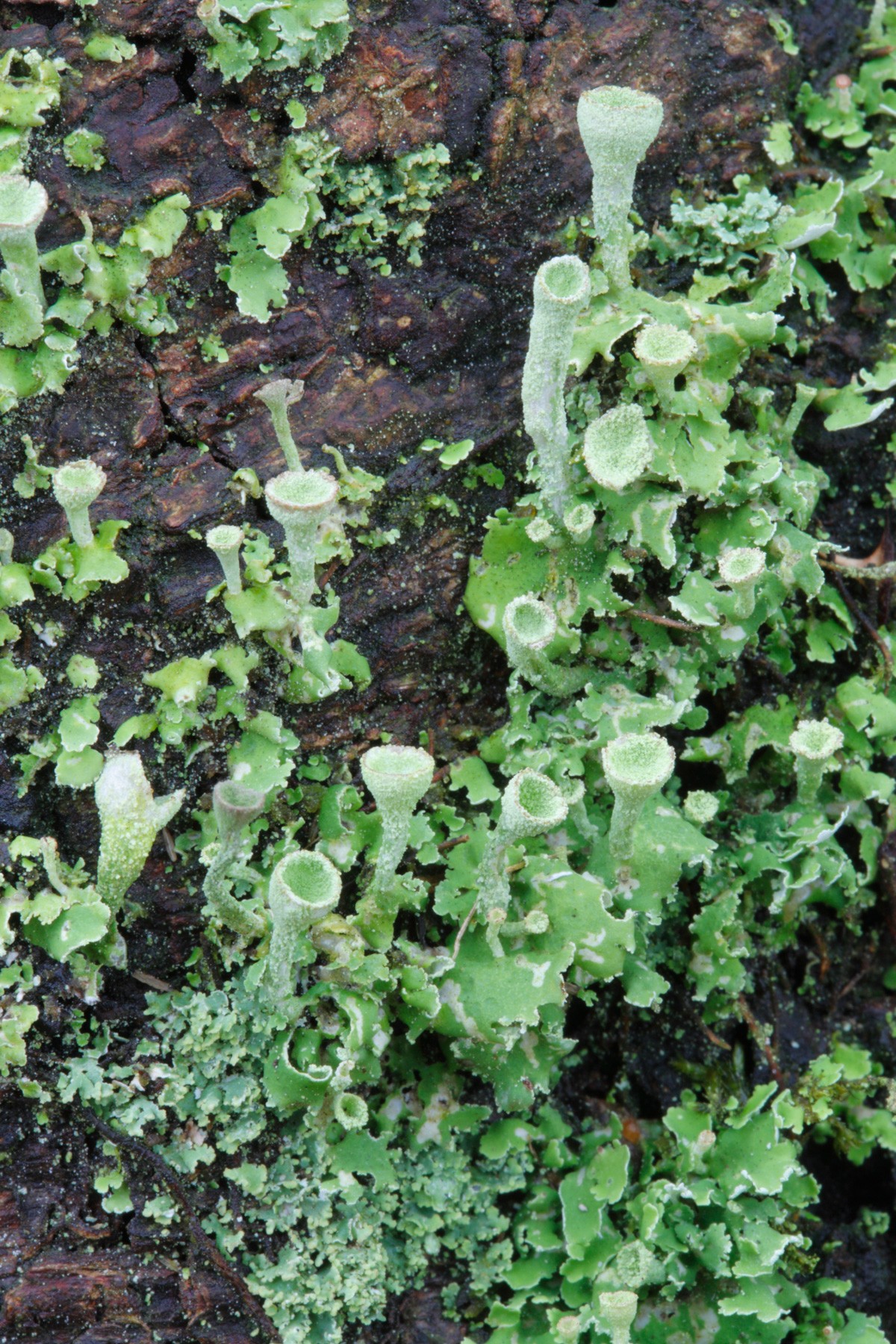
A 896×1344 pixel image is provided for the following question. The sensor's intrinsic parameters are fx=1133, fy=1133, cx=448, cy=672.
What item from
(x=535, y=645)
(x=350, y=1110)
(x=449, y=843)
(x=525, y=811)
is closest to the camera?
(x=525, y=811)

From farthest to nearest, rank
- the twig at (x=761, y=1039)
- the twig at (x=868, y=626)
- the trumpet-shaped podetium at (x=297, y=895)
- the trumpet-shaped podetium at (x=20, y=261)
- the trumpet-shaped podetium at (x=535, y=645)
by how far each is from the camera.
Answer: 1. the twig at (x=868, y=626)
2. the twig at (x=761, y=1039)
3. the trumpet-shaped podetium at (x=535, y=645)
4. the trumpet-shaped podetium at (x=20, y=261)
5. the trumpet-shaped podetium at (x=297, y=895)

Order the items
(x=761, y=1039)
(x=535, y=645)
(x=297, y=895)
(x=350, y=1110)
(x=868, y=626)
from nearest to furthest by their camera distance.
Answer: (x=297, y=895) < (x=350, y=1110) < (x=535, y=645) < (x=761, y=1039) < (x=868, y=626)

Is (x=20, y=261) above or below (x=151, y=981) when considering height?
above

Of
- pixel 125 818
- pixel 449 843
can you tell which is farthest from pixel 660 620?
pixel 125 818

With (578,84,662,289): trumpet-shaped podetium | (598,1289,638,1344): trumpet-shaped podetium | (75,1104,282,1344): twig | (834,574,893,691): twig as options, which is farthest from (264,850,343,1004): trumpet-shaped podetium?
(834,574,893,691): twig

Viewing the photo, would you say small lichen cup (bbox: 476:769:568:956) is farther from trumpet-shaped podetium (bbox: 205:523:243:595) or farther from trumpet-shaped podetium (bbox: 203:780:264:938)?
trumpet-shaped podetium (bbox: 205:523:243:595)

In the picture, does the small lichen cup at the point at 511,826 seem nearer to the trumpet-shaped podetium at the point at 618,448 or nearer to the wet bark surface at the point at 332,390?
the wet bark surface at the point at 332,390

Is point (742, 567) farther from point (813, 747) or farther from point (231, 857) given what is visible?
point (231, 857)

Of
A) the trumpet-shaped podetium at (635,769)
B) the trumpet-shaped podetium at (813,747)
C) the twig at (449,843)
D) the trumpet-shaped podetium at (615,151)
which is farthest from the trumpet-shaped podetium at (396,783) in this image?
the trumpet-shaped podetium at (615,151)
